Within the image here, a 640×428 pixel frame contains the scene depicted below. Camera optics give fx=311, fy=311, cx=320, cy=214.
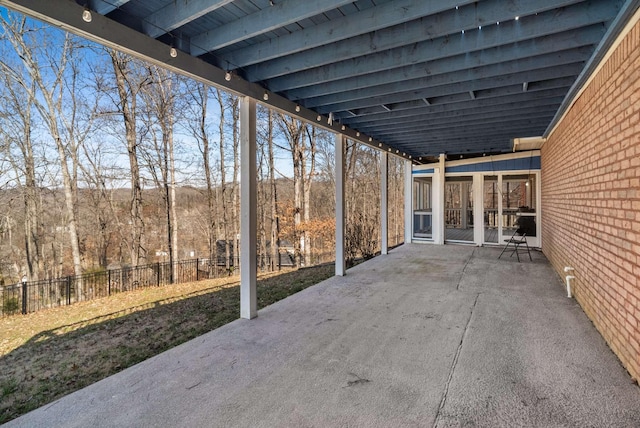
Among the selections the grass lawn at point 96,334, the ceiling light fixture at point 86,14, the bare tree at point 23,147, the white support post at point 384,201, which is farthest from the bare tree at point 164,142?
the ceiling light fixture at point 86,14

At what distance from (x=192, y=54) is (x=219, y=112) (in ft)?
32.3

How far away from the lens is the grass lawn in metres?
3.27

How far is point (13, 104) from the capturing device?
8.00 meters

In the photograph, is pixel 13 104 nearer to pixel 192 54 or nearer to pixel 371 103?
pixel 192 54

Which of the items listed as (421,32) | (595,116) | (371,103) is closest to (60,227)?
(371,103)

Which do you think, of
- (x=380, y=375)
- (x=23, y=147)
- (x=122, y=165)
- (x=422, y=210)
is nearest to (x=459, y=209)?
(x=422, y=210)

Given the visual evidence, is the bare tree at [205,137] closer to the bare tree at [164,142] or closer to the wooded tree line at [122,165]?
the wooded tree line at [122,165]

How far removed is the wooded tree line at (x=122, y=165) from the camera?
27.1 ft

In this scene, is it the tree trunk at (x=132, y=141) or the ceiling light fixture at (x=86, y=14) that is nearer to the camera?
the ceiling light fixture at (x=86, y=14)

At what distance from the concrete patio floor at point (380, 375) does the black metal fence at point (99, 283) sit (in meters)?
6.60

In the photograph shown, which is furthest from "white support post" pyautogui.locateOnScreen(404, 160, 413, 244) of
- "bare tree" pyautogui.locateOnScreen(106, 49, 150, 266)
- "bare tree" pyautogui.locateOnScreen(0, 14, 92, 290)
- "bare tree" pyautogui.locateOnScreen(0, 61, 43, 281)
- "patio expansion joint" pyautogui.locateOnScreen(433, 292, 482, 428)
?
"bare tree" pyautogui.locateOnScreen(0, 61, 43, 281)

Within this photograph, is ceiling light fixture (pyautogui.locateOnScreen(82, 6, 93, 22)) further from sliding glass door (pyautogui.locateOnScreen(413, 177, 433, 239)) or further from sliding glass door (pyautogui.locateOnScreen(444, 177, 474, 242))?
sliding glass door (pyautogui.locateOnScreen(444, 177, 474, 242))

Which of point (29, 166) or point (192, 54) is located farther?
point (29, 166)

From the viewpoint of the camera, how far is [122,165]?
10.0m
